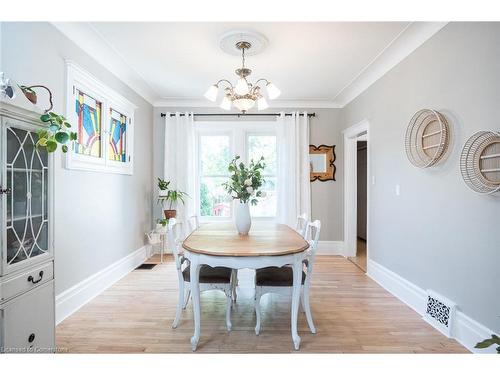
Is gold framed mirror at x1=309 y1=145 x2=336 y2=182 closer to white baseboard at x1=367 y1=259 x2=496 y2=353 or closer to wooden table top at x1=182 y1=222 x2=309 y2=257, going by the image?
white baseboard at x1=367 y1=259 x2=496 y2=353

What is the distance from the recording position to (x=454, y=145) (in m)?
2.16

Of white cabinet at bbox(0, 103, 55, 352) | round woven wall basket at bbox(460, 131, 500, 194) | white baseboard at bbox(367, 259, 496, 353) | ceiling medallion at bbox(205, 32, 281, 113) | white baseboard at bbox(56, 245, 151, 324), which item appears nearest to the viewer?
white cabinet at bbox(0, 103, 55, 352)

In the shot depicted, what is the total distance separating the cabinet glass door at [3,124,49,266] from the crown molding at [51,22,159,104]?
1.41 metres

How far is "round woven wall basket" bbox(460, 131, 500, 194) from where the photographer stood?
5.78ft

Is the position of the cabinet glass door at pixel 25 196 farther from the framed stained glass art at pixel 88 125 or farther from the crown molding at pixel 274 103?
the crown molding at pixel 274 103

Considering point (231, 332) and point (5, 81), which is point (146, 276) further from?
point (5, 81)

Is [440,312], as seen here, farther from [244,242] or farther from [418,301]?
[244,242]

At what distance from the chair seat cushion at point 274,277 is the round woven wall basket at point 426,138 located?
59.3 inches

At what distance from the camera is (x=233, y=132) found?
4.77 m

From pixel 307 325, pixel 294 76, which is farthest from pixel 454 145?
pixel 294 76

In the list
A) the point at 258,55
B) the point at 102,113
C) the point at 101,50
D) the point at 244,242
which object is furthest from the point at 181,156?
the point at 244,242

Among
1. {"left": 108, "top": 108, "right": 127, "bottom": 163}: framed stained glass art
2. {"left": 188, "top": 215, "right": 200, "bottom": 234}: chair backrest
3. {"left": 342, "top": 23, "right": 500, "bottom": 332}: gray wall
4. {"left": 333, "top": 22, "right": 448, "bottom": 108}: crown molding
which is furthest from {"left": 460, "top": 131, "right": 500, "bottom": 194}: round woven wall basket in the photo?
{"left": 108, "top": 108, "right": 127, "bottom": 163}: framed stained glass art

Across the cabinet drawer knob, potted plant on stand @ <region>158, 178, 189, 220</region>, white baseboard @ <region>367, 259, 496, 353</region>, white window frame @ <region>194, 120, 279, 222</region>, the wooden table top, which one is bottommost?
white baseboard @ <region>367, 259, 496, 353</region>

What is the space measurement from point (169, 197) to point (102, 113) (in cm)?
166
